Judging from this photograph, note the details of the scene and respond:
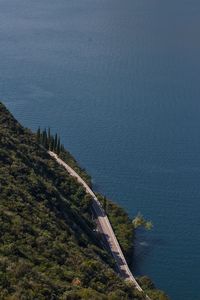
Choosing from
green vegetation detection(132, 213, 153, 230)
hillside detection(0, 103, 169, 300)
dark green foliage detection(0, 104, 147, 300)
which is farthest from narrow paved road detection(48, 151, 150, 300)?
green vegetation detection(132, 213, 153, 230)

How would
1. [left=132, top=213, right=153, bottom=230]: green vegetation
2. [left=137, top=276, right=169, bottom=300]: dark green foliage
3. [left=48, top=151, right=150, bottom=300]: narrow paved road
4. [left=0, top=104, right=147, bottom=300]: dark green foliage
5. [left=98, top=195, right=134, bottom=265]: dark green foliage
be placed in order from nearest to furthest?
[left=0, top=104, right=147, bottom=300]: dark green foliage → [left=137, top=276, right=169, bottom=300]: dark green foliage → [left=48, top=151, right=150, bottom=300]: narrow paved road → [left=98, top=195, right=134, bottom=265]: dark green foliage → [left=132, top=213, right=153, bottom=230]: green vegetation

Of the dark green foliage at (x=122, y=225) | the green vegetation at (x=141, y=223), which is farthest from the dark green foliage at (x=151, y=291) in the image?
the green vegetation at (x=141, y=223)

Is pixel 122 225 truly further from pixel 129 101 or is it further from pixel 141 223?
pixel 129 101

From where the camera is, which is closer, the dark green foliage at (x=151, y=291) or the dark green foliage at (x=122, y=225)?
the dark green foliage at (x=151, y=291)

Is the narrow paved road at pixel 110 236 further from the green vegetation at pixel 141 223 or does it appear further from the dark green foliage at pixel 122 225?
the green vegetation at pixel 141 223

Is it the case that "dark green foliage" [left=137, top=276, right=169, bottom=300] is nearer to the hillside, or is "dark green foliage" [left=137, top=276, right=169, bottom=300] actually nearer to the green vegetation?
the hillside

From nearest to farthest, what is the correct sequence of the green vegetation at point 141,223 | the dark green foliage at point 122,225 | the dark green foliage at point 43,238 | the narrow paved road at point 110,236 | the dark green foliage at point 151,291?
the dark green foliage at point 43,238
the dark green foliage at point 151,291
the narrow paved road at point 110,236
the dark green foliage at point 122,225
the green vegetation at point 141,223
